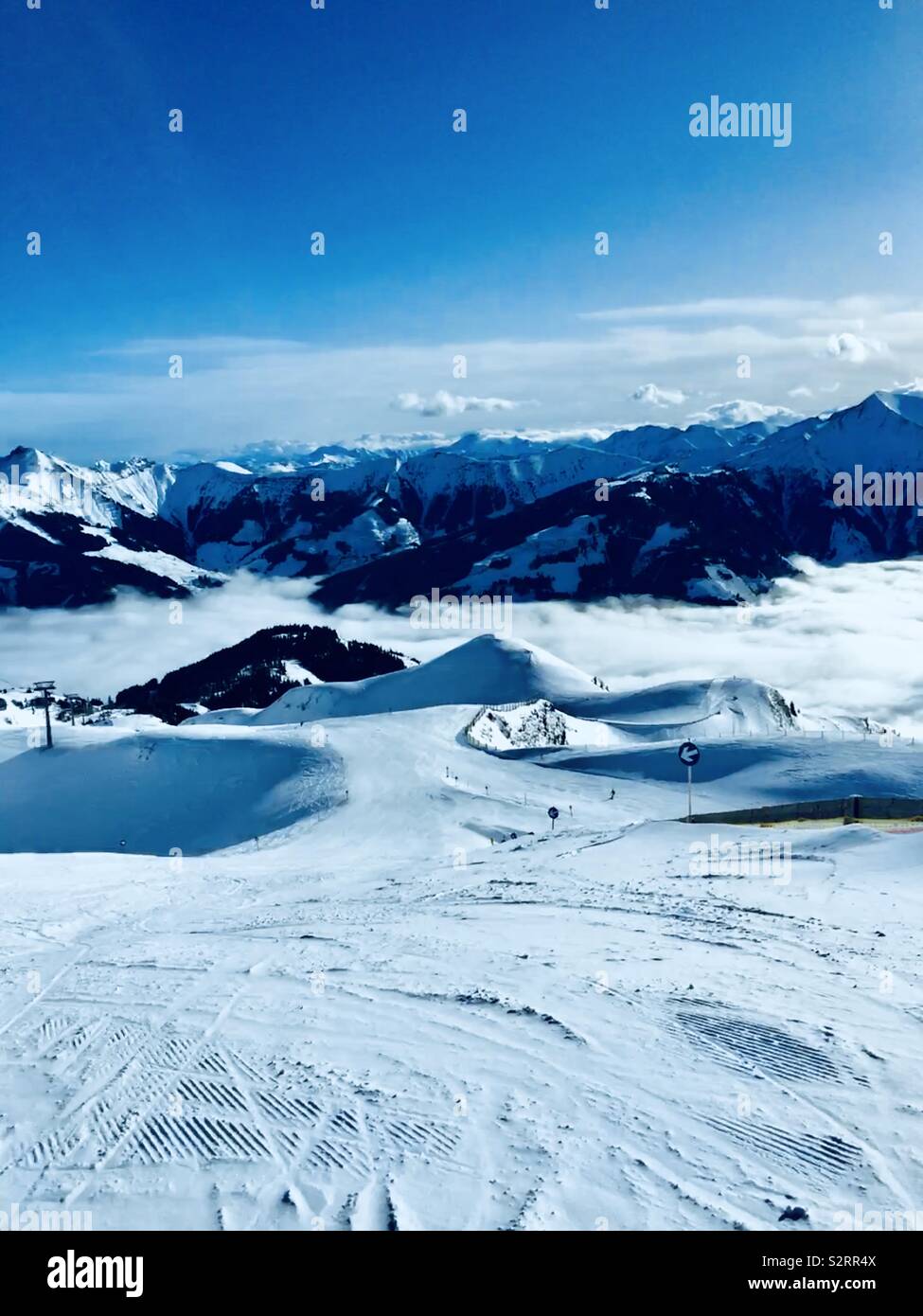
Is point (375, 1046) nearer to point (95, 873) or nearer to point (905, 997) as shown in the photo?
point (905, 997)

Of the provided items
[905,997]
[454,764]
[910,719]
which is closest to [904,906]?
[905,997]

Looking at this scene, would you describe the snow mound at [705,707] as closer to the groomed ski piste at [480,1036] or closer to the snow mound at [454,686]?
the snow mound at [454,686]

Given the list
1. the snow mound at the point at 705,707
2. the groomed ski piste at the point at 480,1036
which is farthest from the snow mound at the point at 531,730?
the groomed ski piste at the point at 480,1036

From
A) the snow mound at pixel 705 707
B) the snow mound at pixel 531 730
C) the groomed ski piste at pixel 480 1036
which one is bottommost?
the snow mound at pixel 705 707

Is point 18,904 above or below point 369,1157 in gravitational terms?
below

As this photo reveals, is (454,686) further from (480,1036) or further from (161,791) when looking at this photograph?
(480,1036)

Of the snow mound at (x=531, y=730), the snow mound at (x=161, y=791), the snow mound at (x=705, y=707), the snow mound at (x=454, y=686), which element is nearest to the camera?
the snow mound at (x=161, y=791)

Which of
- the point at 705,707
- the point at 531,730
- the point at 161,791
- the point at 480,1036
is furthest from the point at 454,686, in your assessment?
the point at 480,1036
